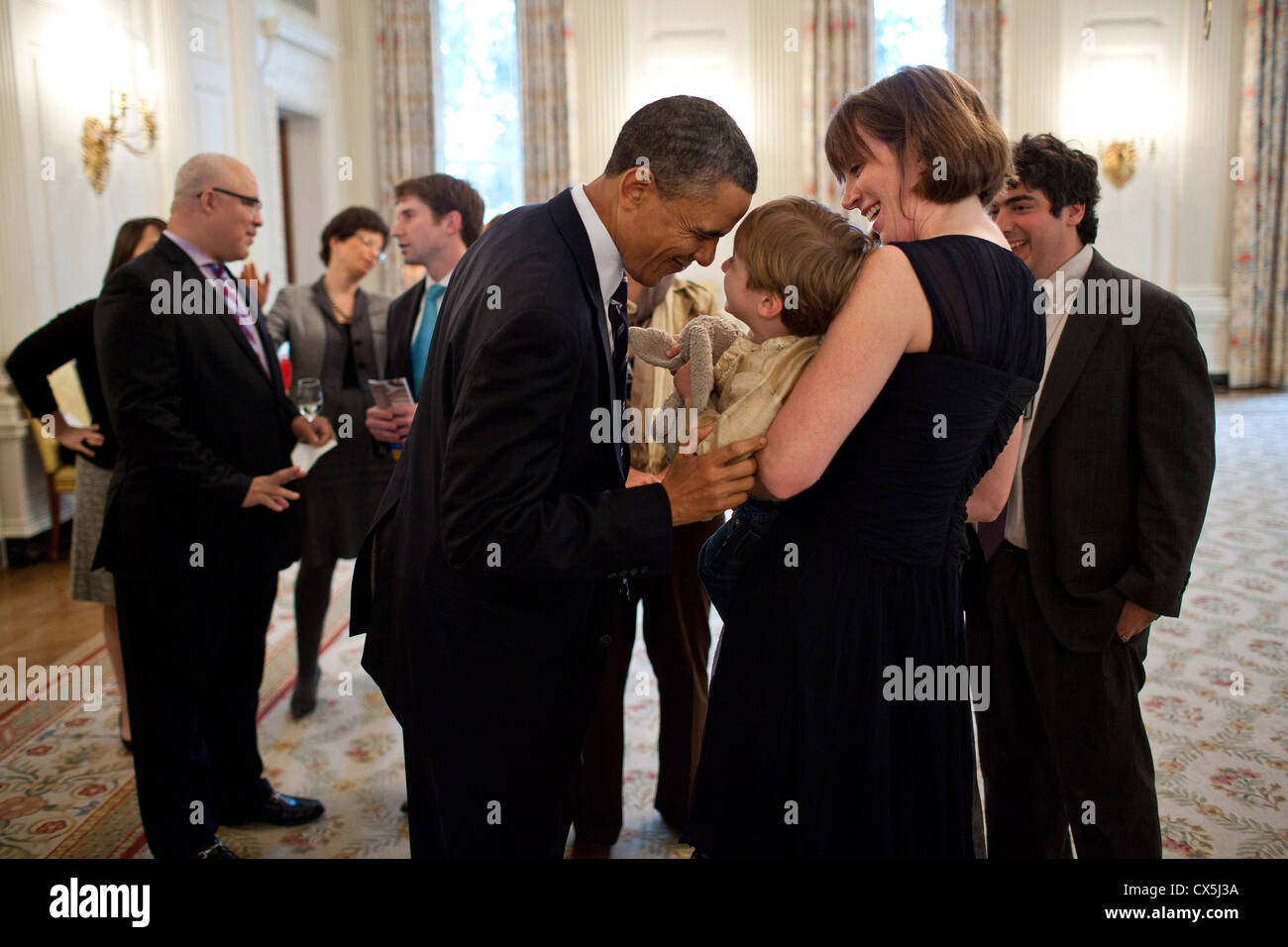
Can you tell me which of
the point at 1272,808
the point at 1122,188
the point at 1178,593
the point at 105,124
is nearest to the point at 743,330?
the point at 1178,593

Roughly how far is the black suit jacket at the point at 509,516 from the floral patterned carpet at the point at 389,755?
1.41 metres

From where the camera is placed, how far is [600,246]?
61.9 inches

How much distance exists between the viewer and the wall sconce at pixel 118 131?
21.6 feet

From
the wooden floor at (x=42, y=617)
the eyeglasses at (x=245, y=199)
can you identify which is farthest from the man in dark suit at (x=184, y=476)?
the wooden floor at (x=42, y=617)

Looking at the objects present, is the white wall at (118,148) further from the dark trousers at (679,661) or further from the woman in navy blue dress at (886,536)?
the woman in navy blue dress at (886,536)

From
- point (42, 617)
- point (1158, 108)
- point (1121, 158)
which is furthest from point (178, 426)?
point (1158, 108)

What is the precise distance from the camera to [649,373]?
9.57 feet

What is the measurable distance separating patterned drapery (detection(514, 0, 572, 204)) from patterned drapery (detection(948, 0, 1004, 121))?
14.3ft

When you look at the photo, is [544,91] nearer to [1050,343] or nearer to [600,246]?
[1050,343]

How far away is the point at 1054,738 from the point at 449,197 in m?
2.44

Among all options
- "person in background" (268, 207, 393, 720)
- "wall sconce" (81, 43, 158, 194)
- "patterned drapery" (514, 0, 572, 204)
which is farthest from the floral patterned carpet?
"patterned drapery" (514, 0, 572, 204)

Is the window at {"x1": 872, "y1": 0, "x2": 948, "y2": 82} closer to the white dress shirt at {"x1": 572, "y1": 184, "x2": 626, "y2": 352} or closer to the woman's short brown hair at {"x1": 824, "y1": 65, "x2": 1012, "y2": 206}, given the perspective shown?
the woman's short brown hair at {"x1": 824, "y1": 65, "x2": 1012, "y2": 206}

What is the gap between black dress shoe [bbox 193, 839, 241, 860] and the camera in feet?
8.65
